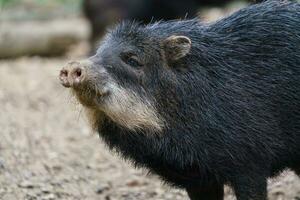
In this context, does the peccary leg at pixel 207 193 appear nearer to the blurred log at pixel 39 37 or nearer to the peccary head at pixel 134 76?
the peccary head at pixel 134 76

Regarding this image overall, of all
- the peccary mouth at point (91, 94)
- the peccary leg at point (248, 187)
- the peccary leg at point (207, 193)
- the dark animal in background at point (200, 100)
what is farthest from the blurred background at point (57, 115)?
the peccary leg at point (248, 187)

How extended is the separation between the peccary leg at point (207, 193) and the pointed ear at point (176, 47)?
100 centimetres

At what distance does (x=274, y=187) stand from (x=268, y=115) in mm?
1782

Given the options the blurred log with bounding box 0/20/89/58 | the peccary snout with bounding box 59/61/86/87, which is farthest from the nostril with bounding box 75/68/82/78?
A: the blurred log with bounding box 0/20/89/58

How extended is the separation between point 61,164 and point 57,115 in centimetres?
243

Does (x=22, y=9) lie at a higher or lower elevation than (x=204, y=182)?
higher

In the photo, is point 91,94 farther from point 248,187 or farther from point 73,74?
point 248,187

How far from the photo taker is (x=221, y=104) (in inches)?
203

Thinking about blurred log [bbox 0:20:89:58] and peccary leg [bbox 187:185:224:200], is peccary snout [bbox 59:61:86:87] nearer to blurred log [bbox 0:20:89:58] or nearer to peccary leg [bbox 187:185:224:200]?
peccary leg [bbox 187:185:224:200]

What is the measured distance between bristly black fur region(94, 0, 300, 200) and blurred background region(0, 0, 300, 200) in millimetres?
504

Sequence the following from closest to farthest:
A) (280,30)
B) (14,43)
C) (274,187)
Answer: (280,30) < (274,187) < (14,43)

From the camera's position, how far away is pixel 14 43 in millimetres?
13625

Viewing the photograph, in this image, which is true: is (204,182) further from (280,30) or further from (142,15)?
(142,15)

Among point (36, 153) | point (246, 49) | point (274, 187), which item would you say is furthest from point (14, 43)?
point (246, 49)
